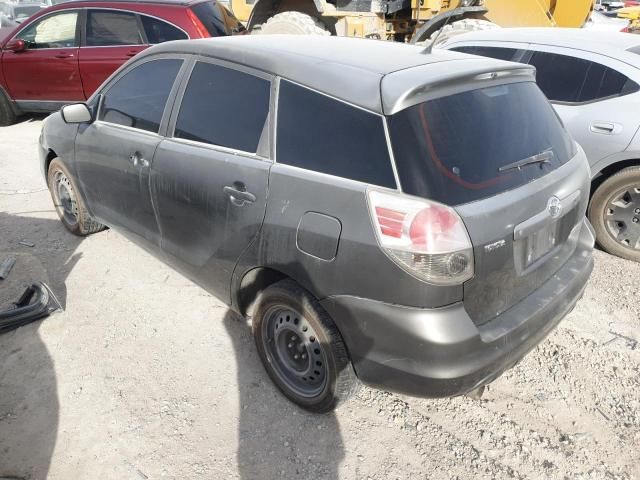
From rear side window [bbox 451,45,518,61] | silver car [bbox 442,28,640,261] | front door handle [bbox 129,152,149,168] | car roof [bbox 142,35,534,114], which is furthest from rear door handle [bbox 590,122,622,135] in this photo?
front door handle [bbox 129,152,149,168]

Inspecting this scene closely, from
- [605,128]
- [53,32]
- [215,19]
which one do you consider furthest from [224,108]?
[53,32]

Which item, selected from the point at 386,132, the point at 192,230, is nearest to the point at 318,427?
the point at 192,230

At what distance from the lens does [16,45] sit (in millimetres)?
7660

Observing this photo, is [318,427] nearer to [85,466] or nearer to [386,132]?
[85,466]

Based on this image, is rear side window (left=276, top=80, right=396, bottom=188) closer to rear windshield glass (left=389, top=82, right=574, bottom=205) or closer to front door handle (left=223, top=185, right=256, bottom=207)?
rear windshield glass (left=389, top=82, right=574, bottom=205)

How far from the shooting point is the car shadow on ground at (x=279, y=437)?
2283mm

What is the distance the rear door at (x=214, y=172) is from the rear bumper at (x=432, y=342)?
0.70 metres

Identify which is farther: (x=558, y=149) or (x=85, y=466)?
(x=558, y=149)

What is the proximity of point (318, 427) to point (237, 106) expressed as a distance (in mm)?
1719

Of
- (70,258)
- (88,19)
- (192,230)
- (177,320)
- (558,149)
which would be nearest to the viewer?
(558,149)

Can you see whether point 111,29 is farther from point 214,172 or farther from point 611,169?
point 611,169

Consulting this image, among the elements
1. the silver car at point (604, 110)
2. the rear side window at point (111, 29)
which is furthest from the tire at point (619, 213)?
the rear side window at point (111, 29)

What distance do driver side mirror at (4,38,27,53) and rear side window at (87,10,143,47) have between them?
1163mm

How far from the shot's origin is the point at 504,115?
2.28 metres
